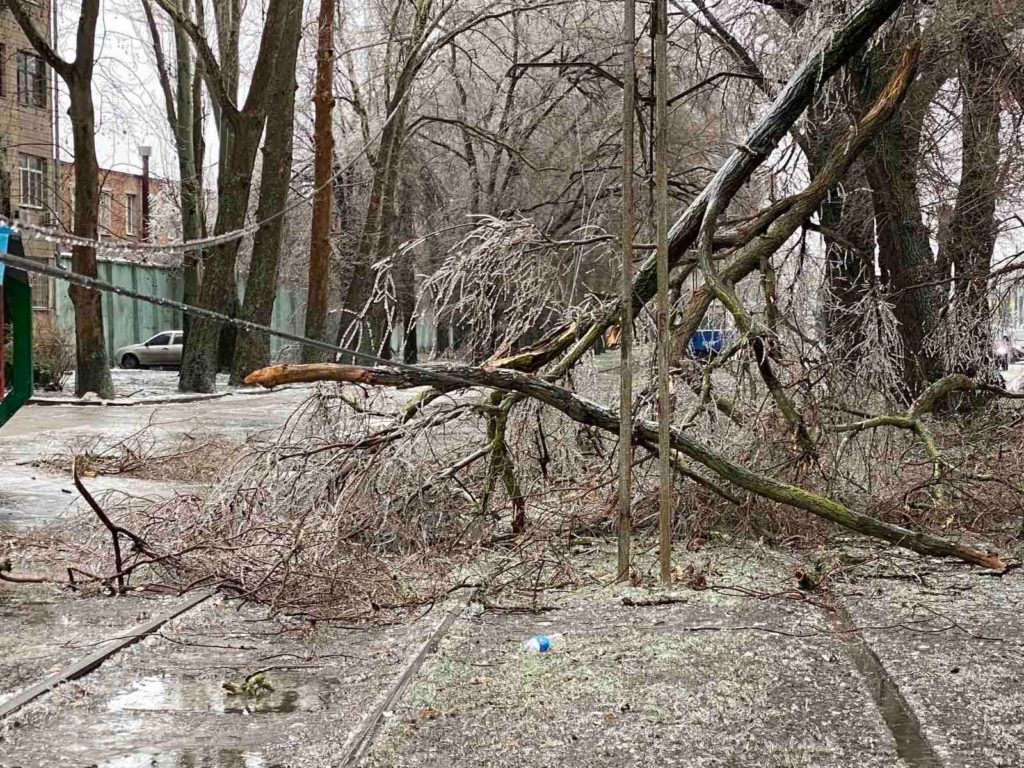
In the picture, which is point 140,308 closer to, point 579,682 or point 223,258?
point 223,258

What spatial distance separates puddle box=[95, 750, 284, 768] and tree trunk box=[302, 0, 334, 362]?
20.7 metres

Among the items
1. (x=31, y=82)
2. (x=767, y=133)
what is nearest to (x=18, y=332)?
(x=767, y=133)

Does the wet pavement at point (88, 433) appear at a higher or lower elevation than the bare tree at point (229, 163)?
lower

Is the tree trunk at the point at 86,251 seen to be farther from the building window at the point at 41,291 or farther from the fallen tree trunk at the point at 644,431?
the building window at the point at 41,291

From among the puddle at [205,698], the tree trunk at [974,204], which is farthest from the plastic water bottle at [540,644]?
the tree trunk at [974,204]

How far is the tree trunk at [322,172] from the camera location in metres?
25.3

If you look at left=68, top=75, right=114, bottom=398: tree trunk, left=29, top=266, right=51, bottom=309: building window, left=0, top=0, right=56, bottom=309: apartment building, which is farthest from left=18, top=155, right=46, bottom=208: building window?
left=68, top=75, right=114, bottom=398: tree trunk

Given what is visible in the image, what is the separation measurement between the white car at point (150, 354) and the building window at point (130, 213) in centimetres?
1714

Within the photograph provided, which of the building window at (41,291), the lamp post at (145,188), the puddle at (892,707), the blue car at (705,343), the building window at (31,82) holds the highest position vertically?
the building window at (31,82)

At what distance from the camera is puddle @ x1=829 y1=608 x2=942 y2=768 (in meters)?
3.98

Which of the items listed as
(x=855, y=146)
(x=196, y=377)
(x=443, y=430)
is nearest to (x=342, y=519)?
(x=443, y=430)

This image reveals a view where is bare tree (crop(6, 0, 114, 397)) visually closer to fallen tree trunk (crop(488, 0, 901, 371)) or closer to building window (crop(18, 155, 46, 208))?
fallen tree trunk (crop(488, 0, 901, 371))

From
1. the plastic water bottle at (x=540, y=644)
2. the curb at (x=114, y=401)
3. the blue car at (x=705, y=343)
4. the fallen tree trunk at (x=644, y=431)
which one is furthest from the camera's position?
the curb at (x=114, y=401)

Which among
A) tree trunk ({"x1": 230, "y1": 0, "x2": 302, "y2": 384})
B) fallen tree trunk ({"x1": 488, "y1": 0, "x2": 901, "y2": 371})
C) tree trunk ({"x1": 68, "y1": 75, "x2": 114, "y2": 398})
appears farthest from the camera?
tree trunk ({"x1": 230, "y1": 0, "x2": 302, "y2": 384})
